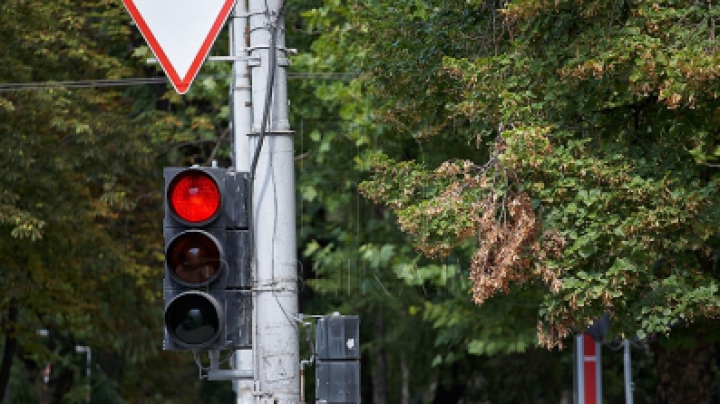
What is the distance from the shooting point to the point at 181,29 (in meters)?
6.39

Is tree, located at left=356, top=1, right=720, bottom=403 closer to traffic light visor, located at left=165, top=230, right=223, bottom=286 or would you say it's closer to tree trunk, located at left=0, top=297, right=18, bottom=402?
traffic light visor, located at left=165, top=230, right=223, bottom=286

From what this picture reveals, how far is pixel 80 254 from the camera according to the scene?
67.0 ft

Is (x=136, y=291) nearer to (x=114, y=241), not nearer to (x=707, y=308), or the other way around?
(x=114, y=241)

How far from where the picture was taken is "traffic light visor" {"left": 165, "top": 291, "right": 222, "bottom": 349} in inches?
237

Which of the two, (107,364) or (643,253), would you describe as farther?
(107,364)

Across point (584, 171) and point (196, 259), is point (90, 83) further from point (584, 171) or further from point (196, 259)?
point (196, 259)

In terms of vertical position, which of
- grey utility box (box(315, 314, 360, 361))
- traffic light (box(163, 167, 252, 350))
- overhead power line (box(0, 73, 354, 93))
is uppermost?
overhead power line (box(0, 73, 354, 93))

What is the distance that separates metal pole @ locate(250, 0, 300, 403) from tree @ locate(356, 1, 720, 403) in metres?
3.05

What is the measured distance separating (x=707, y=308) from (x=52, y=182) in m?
11.1

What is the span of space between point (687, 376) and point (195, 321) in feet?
36.0

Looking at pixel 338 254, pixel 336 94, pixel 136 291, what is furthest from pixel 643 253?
pixel 136 291

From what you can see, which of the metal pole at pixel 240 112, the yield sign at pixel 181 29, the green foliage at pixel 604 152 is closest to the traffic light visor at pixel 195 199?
the yield sign at pixel 181 29

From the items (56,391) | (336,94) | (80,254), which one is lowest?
(56,391)

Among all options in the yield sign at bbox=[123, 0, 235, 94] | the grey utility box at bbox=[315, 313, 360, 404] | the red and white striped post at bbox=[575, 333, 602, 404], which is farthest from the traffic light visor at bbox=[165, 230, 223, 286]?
the red and white striped post at bbox=[575, 333, 602, 404]
